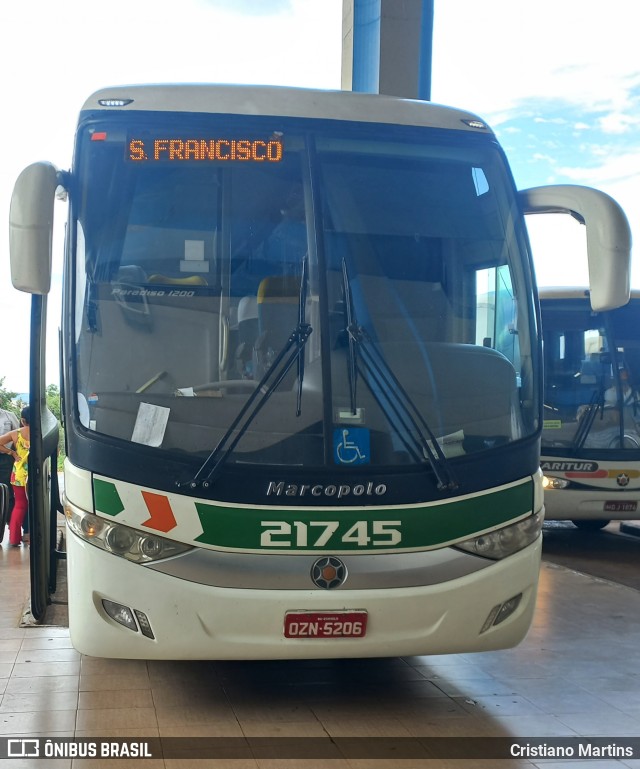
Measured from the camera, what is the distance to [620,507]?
11.3m

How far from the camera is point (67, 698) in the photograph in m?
5.55

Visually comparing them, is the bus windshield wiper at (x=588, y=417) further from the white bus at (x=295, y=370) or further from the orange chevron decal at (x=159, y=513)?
the orange chevron decal at (x=159, y=513)

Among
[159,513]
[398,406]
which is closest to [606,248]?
[398,406]

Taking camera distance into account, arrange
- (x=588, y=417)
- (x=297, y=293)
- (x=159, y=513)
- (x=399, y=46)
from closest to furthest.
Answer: (x=159, y=513) → (x=297, y=293) → (x=588, y=417) → (x=399, y=46)

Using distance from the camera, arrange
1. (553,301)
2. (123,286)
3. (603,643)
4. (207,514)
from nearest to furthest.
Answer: (207,514), (123,286), (603,643), (553,301)

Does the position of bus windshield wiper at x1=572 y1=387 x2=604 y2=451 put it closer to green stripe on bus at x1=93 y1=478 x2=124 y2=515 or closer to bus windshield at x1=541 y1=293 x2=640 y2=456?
bus windshield at x1=541 y1=293 x2=640 y2=456

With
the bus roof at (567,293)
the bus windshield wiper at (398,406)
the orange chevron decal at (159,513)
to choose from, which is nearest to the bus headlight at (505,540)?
the bus windshield wiper at (398,406)

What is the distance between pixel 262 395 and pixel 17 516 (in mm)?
6864

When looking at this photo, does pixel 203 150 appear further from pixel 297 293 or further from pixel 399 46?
pixel 399 46

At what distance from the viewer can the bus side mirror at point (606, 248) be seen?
17.8 feet

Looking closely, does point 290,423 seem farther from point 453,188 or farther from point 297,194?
point 453,188

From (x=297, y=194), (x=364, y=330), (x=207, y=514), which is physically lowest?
(x=207, y=514)

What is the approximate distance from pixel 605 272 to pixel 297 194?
5.32ft

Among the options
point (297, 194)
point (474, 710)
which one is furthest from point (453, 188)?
point (474, 710)
